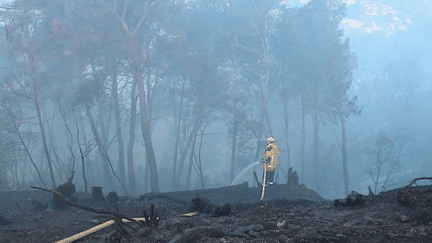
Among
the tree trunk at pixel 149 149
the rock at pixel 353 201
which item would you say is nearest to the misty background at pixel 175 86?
the tree trunk at pixel 149 149

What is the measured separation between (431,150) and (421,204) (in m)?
37.9

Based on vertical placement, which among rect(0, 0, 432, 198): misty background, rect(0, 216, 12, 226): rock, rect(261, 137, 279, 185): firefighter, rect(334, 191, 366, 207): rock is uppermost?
rect(0, 0, 432, 198): misty background

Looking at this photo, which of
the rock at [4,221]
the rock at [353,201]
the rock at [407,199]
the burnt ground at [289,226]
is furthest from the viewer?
the rock at [4,221]

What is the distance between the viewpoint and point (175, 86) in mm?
25375

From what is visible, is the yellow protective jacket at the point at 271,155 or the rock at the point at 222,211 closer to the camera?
the rock at the point at 222,211

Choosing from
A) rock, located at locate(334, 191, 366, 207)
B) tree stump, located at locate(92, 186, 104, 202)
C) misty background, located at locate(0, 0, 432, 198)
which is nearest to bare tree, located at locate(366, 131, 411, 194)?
misty background, located at locate(0, 0, 432, 198)

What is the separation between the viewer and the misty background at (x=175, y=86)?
17.1 metres

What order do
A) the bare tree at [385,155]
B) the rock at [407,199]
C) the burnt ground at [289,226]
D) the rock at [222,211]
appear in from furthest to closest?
1. the bare tree at [385,155]
2. the rock at [222,211]
3. the rock at [407,199]
4. the burnt ground at [289,226]

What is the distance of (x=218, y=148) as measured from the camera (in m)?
41.2

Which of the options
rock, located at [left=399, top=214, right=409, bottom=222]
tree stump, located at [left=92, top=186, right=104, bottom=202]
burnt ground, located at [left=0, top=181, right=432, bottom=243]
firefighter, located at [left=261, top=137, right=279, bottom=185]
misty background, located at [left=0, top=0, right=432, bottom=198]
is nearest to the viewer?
burnt ground, located at [left=0, top=181, right=432, bottom=243]

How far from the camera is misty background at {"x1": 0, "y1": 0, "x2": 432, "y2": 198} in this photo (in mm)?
17125

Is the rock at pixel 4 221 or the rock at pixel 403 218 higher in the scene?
the rock at pixel 403 218

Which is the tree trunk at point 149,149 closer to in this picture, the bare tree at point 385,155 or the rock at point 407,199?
the bare tree at point 385,155

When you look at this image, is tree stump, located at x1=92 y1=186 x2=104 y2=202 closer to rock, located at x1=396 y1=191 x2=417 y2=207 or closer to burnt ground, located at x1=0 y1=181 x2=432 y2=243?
burnt ground, located at x1=0 y1=181 x2=432 y2=243
